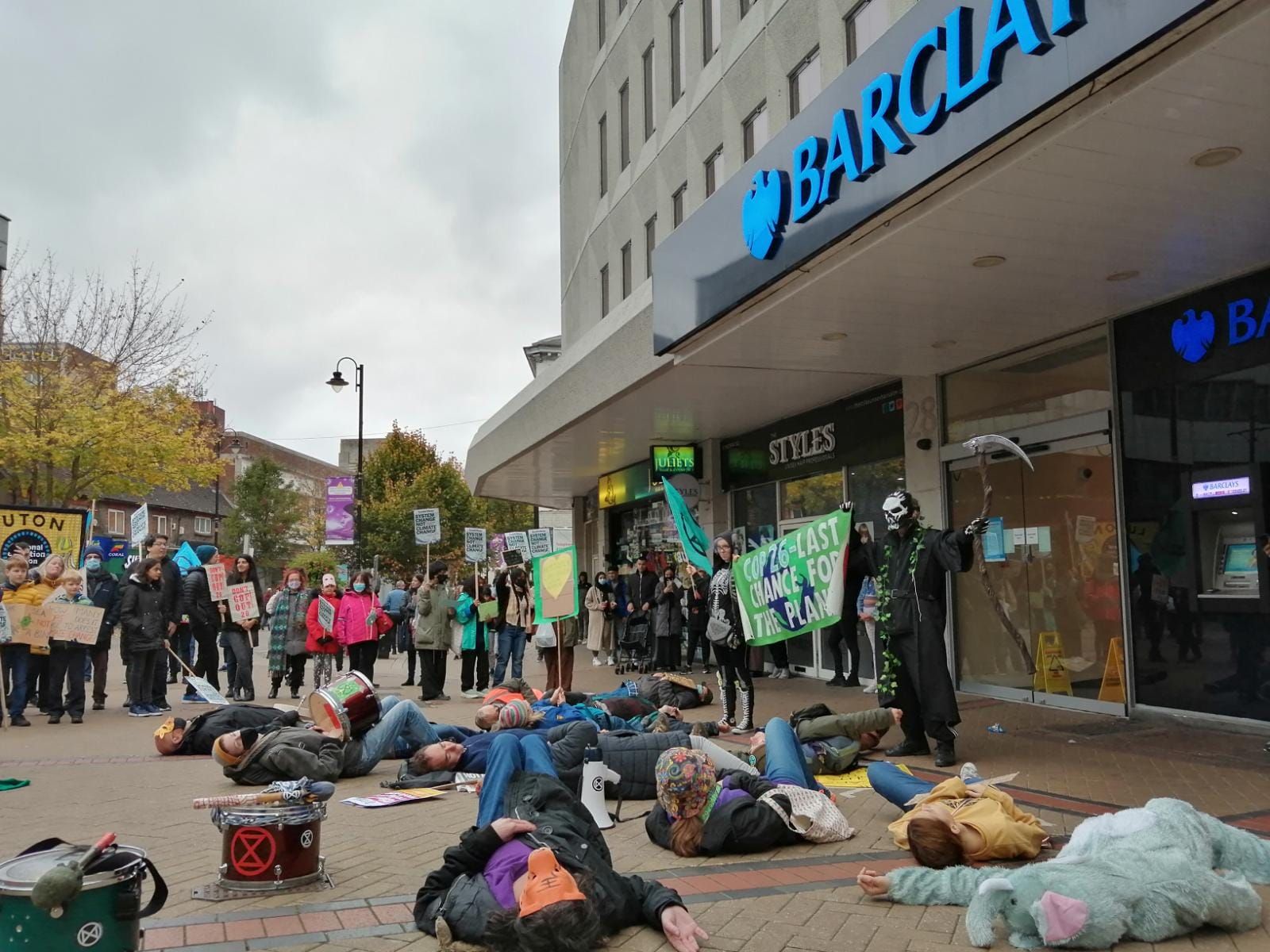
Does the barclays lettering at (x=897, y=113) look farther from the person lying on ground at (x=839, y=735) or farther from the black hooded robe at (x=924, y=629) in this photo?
the person lying on ground at (x=839, y=735)

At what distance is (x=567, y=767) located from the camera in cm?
664

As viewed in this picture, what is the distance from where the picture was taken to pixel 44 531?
15023 mm

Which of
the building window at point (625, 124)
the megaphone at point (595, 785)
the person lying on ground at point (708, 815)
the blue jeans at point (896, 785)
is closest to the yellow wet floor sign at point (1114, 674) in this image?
the blue jeans at point (896, 785)

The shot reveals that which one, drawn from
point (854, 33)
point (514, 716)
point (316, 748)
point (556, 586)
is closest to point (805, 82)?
point (854, 33)

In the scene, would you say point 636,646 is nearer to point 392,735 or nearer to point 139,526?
point 139,526

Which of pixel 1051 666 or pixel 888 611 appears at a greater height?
pixel 888 611

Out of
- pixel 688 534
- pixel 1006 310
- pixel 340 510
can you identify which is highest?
pixel 1006 310

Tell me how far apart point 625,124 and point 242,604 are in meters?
13.1

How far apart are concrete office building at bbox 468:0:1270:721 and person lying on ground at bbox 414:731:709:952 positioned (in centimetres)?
465

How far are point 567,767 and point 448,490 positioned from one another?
49315mm

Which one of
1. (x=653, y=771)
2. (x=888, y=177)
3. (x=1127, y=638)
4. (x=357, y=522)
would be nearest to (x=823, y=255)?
(x=888, y=177)

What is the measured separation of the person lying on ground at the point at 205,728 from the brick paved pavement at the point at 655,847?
166 millimetres

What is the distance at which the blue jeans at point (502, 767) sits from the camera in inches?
200

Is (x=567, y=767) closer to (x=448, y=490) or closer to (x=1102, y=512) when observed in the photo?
(x=1102, y=512)
